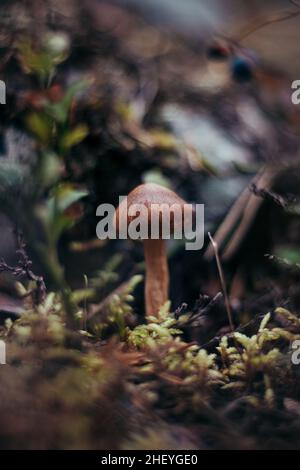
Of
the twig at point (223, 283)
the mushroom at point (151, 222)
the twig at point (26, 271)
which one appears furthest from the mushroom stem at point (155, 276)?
the twig at point (26, 271)

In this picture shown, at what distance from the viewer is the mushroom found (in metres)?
1.07

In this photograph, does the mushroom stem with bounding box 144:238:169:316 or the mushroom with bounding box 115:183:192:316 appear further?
the mushroom stem with bounding box 144:238:169:316

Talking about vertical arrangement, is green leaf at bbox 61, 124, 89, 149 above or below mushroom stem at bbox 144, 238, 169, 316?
above

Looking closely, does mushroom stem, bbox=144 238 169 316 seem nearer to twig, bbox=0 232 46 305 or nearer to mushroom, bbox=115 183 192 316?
mushroom, bbox=115 183 192 316

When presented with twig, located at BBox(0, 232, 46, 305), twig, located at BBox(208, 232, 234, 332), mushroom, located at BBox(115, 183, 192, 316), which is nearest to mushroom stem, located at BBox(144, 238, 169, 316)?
mushroom, located at BBox(115, 183, 192, 316)

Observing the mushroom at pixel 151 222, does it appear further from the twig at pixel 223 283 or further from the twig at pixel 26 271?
the twig at pixel 26 271

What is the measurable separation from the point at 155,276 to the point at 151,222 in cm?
18

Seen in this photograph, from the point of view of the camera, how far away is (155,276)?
1.21m

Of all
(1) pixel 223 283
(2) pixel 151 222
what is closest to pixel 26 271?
(2) pixel 151 222

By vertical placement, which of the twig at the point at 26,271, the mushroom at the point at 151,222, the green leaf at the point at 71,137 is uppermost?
the green leaf at the point at 71,137

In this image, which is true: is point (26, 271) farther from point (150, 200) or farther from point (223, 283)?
point (223, 283)

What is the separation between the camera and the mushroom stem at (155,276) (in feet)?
3.88

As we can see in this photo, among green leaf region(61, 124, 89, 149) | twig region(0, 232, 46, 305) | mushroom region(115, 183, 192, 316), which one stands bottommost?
twig region(0, 232, 46, 305)
